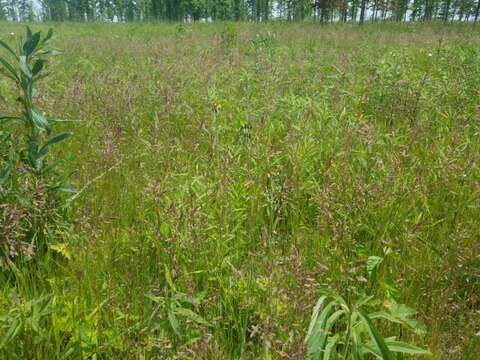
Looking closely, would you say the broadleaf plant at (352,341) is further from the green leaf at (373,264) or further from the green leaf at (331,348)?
the green leaf at (373,264)

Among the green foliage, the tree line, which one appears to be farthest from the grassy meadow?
the tree line

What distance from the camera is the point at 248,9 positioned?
7300 cm

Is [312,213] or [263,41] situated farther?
[263,41]

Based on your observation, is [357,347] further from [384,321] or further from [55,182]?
[55,182]

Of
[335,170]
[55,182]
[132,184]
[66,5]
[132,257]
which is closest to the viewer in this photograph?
[132,257]

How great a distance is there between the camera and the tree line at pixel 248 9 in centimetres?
3784

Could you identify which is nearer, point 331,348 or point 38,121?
point 331,348

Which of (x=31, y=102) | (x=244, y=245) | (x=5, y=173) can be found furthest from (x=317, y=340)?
(x=31, y=102)

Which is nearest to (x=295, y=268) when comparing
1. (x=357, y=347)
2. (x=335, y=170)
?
(x=357, y=347)

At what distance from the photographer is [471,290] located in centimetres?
172

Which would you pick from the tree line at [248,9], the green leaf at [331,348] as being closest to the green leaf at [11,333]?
the green leaf at [331,348]

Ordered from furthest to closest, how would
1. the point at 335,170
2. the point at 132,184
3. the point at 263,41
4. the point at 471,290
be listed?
1. the point at 263,41
2. the point at 335,170
3. the point at 132,184
4. the point at 471,290

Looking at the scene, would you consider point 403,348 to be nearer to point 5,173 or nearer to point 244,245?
point 244,245

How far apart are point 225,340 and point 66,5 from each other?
88286 millimetres
